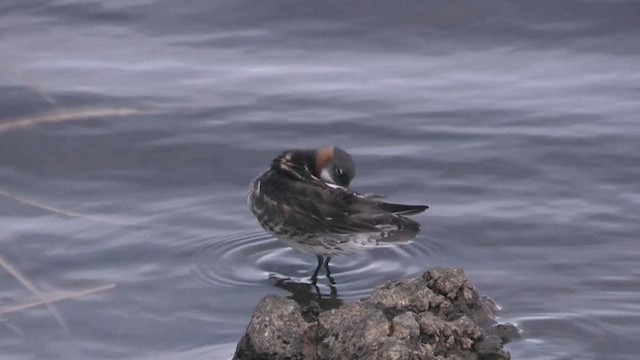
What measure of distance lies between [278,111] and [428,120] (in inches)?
43.6

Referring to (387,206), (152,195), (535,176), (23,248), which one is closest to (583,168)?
(535,176)

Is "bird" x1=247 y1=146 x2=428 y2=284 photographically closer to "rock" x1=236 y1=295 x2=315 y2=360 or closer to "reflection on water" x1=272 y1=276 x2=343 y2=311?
"reflection on water" x1=272 y1=276 x2=343 y2=311

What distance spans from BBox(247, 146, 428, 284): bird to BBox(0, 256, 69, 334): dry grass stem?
1.33m

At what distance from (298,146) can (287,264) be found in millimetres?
1646

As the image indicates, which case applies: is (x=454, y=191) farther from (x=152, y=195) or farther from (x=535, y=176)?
(x=152, y=195)

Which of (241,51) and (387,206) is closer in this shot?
(387,206)

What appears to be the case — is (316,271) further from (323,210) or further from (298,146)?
(298,146)

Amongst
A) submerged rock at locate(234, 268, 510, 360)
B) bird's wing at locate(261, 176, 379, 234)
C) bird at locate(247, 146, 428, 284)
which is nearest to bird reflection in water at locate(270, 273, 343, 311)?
bird at locate(247, 146, 428, 284)

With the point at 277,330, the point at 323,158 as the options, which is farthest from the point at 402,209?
the point at 277,330

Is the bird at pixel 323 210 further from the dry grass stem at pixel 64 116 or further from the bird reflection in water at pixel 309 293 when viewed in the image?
the dry grass stem at pixel 64 116

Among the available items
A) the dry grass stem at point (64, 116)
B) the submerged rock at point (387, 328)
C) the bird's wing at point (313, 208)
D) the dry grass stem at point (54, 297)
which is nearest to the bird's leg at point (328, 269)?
the bird's wing at point (313, 208)

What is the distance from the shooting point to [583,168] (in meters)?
9.16

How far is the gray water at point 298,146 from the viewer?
7352 mm

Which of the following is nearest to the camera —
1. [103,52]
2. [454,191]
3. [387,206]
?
[387,206]
